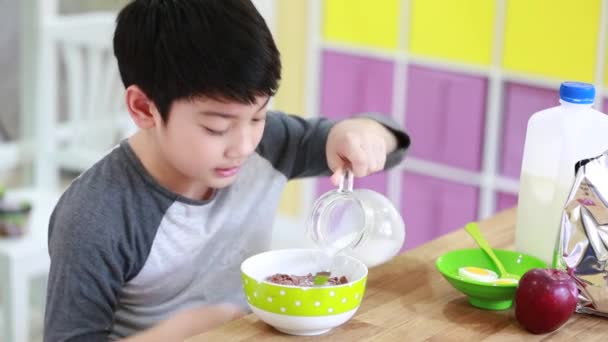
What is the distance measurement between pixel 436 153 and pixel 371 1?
48cm

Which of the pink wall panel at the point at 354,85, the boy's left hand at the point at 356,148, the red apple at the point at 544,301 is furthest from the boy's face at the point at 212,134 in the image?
the pink wall panel at the point at 354,85

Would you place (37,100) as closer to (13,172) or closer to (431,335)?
(13,172)

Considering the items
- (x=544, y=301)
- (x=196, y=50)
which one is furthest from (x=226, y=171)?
(x=544, y=301)

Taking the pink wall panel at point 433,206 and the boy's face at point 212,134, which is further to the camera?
the pink wall panel at point 433,206

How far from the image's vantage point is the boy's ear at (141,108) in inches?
52.9

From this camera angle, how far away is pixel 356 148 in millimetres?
1394

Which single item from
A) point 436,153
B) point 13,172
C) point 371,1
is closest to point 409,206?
point 436,153

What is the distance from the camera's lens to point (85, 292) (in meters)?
1.28

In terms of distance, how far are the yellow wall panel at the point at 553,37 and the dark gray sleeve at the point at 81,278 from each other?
1.59m

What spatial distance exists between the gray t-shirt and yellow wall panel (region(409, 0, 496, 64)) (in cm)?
A: 120

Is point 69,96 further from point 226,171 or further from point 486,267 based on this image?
point 486,267

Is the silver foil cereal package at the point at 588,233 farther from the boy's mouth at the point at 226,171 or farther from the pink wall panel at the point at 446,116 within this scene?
the pink wall panel at the point at 446,116

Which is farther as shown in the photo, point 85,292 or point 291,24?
point 291,24

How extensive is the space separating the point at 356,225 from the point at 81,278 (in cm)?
36
